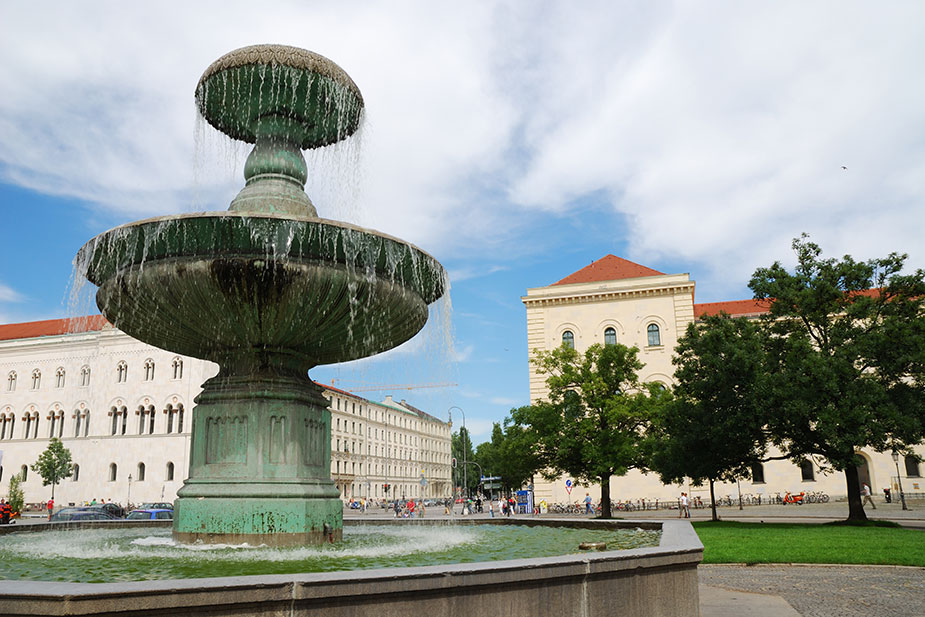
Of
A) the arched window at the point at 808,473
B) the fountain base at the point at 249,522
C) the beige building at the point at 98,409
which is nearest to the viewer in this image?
the fountain base at the point at 249,522

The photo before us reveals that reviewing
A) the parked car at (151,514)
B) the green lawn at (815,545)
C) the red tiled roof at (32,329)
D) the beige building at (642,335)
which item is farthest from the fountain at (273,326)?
the red tiled roof at (32,329)

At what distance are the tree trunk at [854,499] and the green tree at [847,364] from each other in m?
0.04

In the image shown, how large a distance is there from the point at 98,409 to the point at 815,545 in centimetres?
6319

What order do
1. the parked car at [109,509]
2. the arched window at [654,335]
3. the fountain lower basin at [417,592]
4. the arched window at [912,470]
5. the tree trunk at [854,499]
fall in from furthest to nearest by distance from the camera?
the arched window at [654,335] → the arched window at [912,470] → the parked car at [109,509] → the tree trunk at [854,499] → the fountain lower basin at [417,592]

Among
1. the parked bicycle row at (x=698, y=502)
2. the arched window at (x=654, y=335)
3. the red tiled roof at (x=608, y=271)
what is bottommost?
the parked bicycle row at (x=698, y=502)

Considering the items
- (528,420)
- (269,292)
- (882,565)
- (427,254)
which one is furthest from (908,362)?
(269,292)

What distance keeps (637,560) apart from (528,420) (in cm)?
2968

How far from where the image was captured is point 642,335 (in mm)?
49969

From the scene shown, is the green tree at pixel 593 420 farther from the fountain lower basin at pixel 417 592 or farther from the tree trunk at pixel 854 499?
the fountain lower basin at pixel 417 592

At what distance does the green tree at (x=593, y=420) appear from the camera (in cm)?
3198

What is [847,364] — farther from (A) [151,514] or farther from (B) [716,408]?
(A) [151,514]

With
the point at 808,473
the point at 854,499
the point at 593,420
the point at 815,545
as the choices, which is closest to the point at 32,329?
the point at 593,420

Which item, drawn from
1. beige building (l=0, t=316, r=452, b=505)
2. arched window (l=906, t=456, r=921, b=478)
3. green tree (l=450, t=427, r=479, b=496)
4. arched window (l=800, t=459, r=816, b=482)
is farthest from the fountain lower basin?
green tree (l=450, t=427, r=479, b=496)

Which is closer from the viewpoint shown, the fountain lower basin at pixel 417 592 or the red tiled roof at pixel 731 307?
the fountain lower basin at pixel 417 592
